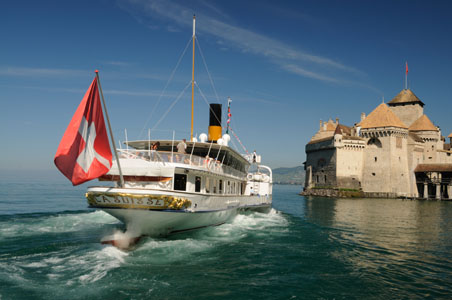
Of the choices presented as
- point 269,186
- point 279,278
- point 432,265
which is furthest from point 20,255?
point 269,186

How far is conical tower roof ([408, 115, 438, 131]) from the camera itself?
85.9m

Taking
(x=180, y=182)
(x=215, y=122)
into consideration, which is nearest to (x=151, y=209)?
(x=180, y=182)

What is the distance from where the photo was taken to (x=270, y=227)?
23.2 m

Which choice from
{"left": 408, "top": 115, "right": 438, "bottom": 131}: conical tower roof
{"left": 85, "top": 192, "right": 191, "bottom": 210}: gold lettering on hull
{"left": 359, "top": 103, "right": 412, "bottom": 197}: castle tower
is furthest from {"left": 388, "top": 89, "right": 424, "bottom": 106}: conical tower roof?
{"left": 85, "top": 192, "right": 191, "bottom": 210}: gold lettering on hull

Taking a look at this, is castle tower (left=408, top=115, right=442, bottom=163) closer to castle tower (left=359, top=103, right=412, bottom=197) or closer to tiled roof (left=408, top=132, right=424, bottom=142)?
tiled roof (left=408, top=132, right=424, bottom=142)

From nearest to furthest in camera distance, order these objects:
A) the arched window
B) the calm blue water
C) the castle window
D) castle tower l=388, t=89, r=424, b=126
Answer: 1. the calm blue water
2. the castle window
3. the arched window
4. castle tower l=388, t=89, r=424, b=126

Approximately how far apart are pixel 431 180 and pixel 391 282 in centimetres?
7776

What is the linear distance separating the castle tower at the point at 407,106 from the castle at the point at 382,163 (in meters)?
10.5

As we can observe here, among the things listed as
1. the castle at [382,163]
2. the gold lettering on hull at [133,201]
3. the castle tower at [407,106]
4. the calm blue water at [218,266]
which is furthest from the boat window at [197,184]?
the castle tower at [407,106]

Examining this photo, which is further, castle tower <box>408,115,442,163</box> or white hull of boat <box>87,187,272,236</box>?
castle tower <box>408,115,442,163</box>

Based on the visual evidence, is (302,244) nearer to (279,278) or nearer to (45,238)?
(279,278)

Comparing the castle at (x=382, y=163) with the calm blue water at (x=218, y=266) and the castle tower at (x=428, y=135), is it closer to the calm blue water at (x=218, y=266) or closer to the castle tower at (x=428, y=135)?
the castle tower at (x=428, y=135)

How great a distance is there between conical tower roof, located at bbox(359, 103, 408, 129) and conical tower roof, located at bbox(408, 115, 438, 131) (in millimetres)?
9081

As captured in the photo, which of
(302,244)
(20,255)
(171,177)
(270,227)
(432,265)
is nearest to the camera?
(20,255)
